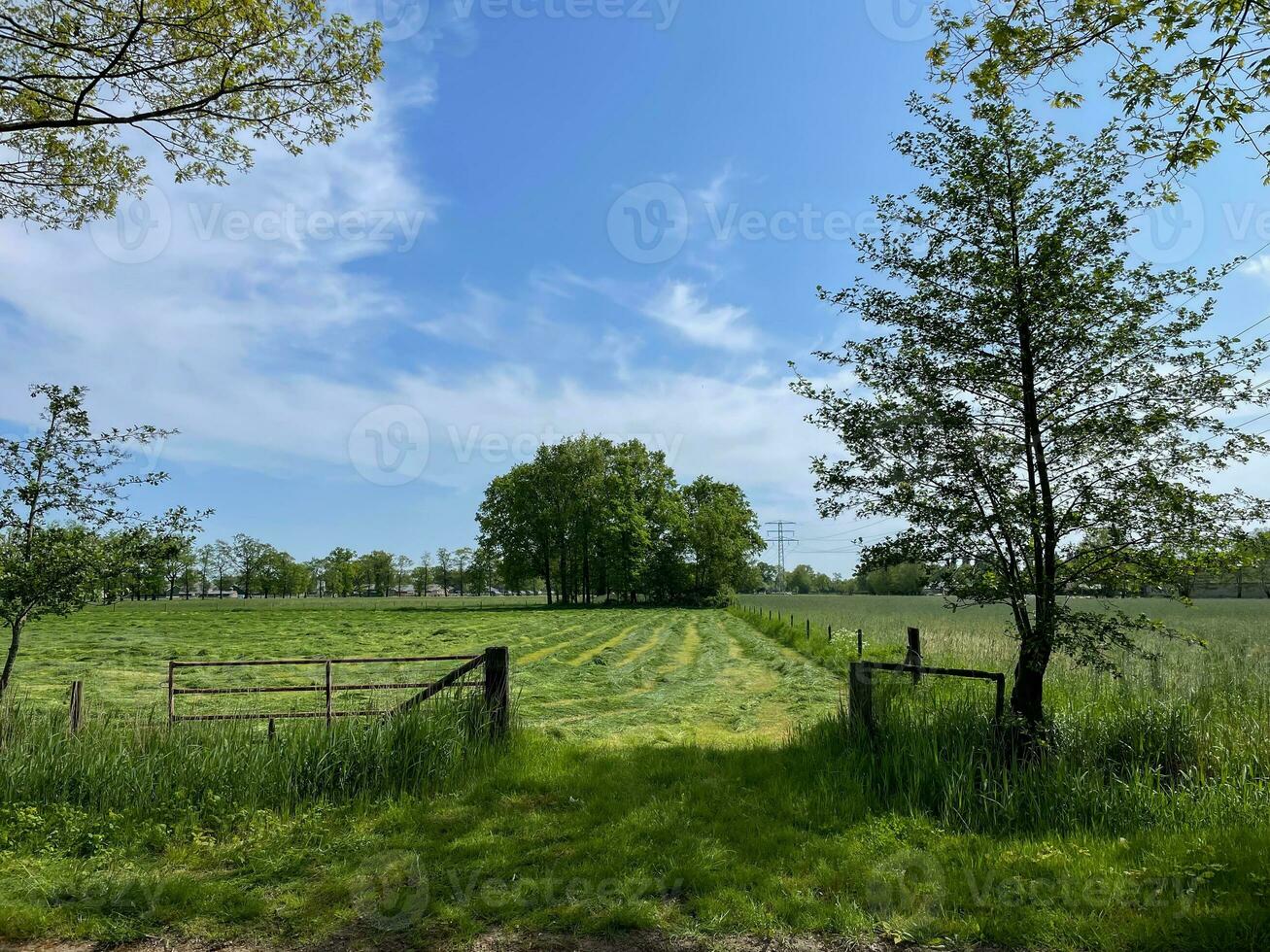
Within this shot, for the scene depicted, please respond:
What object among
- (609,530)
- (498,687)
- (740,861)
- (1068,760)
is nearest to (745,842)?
(740,861)

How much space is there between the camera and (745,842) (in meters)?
5.76

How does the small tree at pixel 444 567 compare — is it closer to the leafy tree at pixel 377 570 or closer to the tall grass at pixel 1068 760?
the leafy tree at pixel 377 570

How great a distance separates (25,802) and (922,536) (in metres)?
9.58

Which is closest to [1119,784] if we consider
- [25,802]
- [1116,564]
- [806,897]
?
[1116,564]

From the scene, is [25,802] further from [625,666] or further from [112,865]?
[625,666]

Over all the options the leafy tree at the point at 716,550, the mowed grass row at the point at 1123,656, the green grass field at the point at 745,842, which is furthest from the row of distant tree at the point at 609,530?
the green grass field at the point at 745,842

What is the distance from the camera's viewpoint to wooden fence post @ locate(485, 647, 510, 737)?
822 cm

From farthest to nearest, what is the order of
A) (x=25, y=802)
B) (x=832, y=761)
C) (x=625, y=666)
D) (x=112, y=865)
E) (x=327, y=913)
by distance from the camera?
1. (x=625, y=666)
2. (x=832, y=761)
3. (x=25, y=802)
4. (x=112, y=865)
5. (x=327, y=913)

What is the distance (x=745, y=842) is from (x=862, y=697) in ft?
9.38

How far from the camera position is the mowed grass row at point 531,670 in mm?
12133

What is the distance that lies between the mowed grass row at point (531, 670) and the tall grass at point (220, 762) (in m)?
0.82

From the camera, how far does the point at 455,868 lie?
17.4 feet

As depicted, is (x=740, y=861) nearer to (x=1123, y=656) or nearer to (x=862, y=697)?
(x=862, y=697)

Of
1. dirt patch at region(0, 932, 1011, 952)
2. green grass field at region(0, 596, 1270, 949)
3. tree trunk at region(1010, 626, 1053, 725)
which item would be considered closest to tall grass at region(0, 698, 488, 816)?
green grass field at region(0, 596, 1270, 949)
